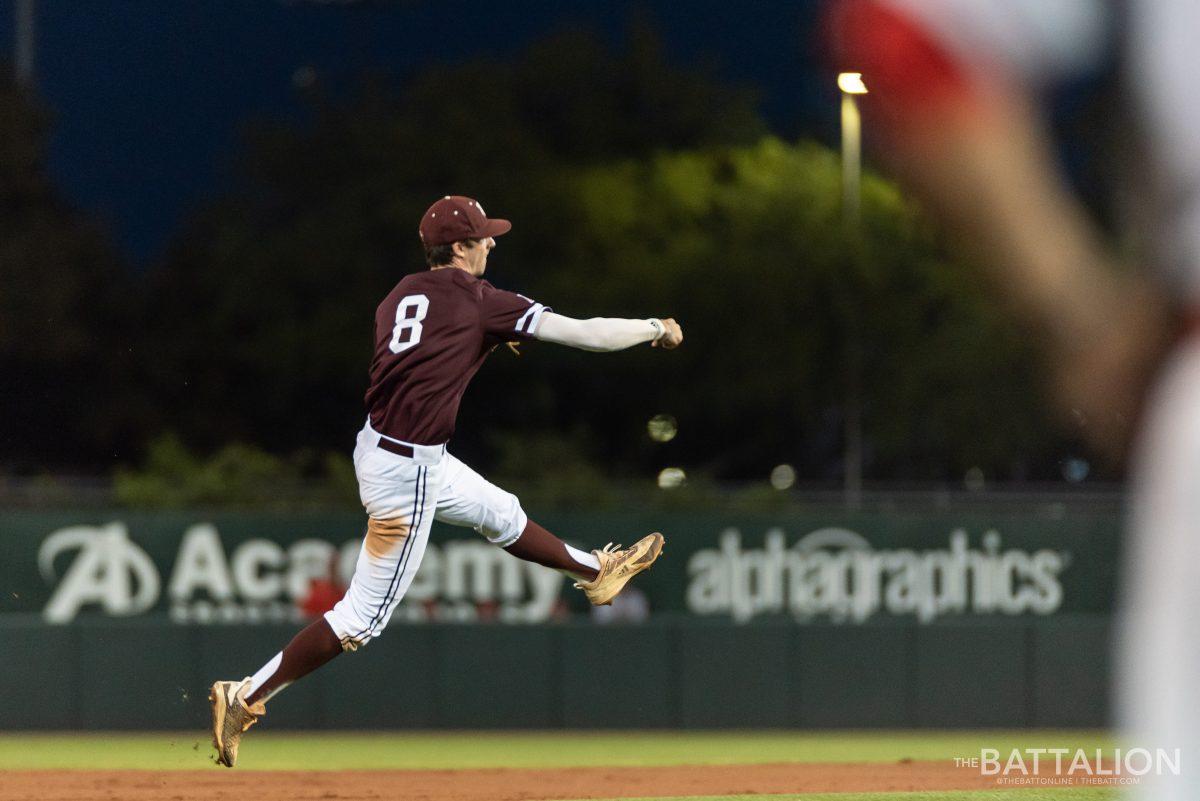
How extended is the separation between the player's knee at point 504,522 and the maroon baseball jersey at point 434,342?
1.05 feet

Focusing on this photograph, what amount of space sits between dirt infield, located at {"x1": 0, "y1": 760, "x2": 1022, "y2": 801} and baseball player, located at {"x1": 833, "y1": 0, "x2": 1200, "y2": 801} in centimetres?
692

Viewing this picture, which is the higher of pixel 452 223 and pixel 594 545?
pixel 452 223

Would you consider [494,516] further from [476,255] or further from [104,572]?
[104,572]

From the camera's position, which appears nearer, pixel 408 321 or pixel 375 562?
pixel 408 321

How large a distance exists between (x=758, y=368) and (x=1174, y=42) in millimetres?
27160

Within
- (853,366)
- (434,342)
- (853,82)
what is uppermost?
(853,366)

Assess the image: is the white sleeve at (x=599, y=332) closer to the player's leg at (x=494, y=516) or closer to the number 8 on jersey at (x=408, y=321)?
the number 8 on jersey at (x=408, y=321)

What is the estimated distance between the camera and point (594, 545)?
50.1 ft

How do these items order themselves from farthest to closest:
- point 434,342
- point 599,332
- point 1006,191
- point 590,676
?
point 590,676
point 434,342
point 599,332
point 1006,191

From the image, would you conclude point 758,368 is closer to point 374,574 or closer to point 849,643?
point 849,643

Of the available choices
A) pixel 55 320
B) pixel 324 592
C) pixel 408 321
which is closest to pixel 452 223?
pixel 408 321

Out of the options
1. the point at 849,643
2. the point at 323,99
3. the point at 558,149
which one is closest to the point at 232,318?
the point at 323,99

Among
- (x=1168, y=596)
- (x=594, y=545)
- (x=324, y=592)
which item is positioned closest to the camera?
(x=1168, y=596)

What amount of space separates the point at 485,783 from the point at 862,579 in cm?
698
